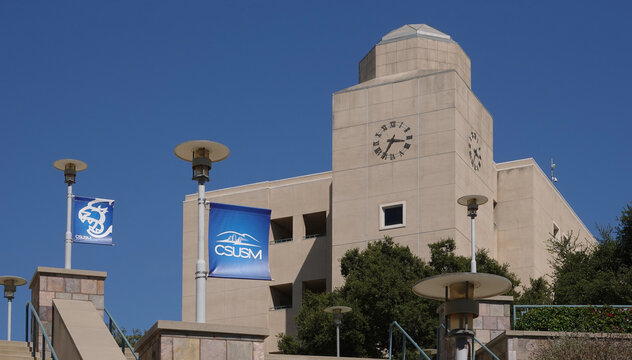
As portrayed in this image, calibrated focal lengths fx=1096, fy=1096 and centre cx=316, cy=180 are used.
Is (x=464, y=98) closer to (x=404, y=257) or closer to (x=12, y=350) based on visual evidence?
(x=404, y=257)

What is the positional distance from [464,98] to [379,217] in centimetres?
705

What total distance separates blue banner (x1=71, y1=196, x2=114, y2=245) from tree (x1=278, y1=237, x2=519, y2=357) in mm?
18483

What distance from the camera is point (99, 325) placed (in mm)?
16688

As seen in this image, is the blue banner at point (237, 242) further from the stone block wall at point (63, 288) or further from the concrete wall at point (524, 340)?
the concrete wall at point (524, 340)

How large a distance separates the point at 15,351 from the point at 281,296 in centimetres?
3957

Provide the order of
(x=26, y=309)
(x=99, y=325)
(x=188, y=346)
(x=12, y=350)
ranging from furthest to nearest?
(x=26, y=309)
(x=12, y=350)
(x=99, y=325)
(x=188, y=346)

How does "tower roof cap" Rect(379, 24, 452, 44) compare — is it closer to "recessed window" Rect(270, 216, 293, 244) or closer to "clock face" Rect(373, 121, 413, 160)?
"clock face" Rect(373, 121, 413, 160)

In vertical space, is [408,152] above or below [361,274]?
above

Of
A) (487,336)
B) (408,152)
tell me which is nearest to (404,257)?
(408,152)

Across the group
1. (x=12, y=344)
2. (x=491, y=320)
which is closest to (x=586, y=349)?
A: (x=491, y=320)

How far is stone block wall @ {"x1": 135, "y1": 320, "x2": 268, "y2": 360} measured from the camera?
13.6 metres

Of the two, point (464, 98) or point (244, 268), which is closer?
point (244, 268)

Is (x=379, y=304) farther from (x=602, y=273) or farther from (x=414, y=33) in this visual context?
(x=414, y=33)

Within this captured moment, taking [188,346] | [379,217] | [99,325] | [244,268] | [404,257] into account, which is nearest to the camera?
[188,346]
